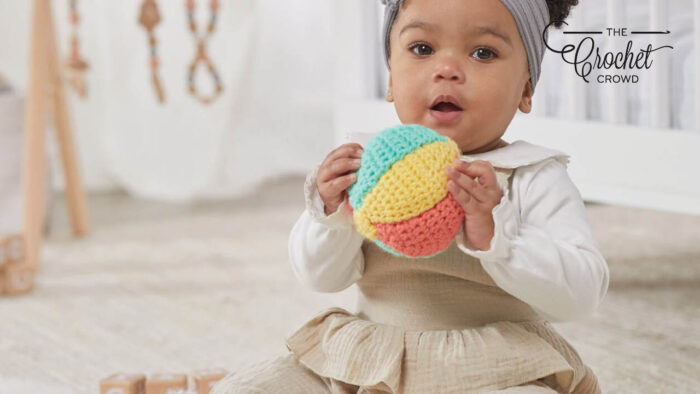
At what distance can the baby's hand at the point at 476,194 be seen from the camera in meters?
0.69

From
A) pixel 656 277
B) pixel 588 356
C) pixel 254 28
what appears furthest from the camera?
pixel 254 28

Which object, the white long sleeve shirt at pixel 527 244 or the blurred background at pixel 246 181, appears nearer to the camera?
the white long sleeve shirt at pixel 527 244

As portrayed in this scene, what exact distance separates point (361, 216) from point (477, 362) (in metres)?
0.16

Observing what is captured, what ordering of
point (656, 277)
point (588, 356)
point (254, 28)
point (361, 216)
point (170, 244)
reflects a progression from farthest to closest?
point (254, 28)
point (170, 244)
point (656, 277)
point (588, 356)
point (361, 216)

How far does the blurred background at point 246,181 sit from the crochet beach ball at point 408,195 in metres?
0.16

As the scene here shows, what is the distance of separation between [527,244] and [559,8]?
0.26 metres

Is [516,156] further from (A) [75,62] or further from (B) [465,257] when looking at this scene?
(A) [75,62]

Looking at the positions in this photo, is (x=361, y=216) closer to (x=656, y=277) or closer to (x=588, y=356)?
(x=588, y=356)

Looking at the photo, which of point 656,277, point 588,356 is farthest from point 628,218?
point 588,356

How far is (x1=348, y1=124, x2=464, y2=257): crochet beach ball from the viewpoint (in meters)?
0.69

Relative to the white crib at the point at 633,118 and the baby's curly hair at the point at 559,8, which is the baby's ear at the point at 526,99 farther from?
the white crib at the point at 633,118

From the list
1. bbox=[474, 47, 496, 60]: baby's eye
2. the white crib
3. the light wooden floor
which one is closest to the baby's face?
bbox=[474, 47, 496, 60]: baby's eye

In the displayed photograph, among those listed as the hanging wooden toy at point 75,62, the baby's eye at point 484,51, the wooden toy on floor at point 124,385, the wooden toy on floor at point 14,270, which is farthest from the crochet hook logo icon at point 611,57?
the hanging wooden toy at point 75,62

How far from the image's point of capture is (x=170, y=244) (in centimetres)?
191
